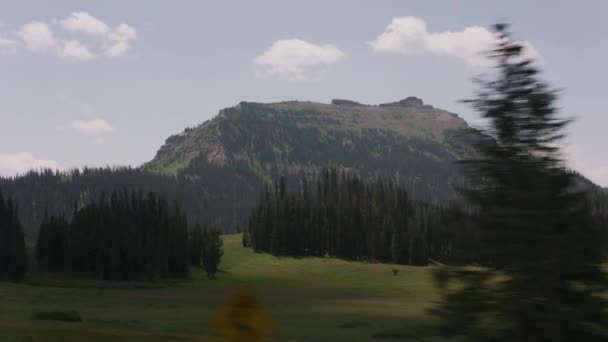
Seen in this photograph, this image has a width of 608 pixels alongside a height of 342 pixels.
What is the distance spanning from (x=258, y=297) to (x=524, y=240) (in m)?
68.9

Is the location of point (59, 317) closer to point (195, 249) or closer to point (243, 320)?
point (243, 320)

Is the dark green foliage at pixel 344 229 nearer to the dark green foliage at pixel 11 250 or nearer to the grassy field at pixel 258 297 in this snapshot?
the grassy field at pixel 258 297

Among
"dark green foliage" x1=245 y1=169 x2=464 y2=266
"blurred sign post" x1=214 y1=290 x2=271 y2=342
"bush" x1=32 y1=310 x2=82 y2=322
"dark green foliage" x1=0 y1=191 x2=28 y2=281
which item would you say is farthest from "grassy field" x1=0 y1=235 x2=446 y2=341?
"dark green foliage" x1=245 y1=169 x2=464 y2=266

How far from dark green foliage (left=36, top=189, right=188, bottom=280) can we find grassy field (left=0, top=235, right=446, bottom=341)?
670 cm

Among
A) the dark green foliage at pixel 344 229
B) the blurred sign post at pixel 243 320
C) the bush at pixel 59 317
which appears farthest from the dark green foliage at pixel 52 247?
the blurred sign post at pixel 243 320

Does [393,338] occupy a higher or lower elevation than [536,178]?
lower

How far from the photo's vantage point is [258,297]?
84812mm

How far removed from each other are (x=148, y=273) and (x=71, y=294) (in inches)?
2030

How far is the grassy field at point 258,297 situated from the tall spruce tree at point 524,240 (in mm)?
2104

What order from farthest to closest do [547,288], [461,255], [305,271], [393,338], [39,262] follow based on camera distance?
1. [305,271]
2. [39,262]
3. [393,338]
4. [461,255]
5. [547,288]

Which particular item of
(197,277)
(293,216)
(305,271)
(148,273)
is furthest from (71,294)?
(293,216)

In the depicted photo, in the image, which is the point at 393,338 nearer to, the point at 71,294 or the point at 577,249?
the point at 577,249

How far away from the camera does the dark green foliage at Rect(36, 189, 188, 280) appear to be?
12344 centimetres

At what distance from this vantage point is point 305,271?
153625 millimetres
